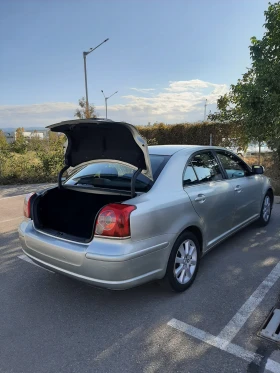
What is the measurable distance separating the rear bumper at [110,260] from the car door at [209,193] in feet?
2.40

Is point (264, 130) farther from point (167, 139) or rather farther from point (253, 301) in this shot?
point (167, 139)

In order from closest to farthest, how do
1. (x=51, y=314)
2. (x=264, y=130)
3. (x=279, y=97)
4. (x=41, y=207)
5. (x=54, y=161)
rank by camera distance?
(x=51, y=314)
(x=41, y=207)
(x=279, y=97)
(x=264, y=130)
(x=54, y=161)

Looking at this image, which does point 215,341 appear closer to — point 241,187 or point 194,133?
point 241,187

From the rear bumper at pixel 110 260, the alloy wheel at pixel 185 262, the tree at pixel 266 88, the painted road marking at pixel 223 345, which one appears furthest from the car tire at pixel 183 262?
the tree at pixel 266 88

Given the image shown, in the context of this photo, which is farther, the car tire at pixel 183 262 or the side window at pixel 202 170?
the side window at pixel 202 170

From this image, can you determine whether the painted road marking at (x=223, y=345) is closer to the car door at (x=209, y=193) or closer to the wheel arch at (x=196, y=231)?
the wheel arch at (x=196, y=231)

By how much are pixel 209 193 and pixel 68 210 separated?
1.71 meters

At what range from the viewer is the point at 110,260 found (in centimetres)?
235

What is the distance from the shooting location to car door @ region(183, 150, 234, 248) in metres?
3.17

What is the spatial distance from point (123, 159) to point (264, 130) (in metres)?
7.57

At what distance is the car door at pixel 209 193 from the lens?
125 inches

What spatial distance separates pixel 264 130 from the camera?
9.05 meters

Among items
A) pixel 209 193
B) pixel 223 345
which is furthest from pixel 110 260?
pixel 209 193

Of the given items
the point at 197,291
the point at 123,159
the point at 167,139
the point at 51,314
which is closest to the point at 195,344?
the point at 197,291
